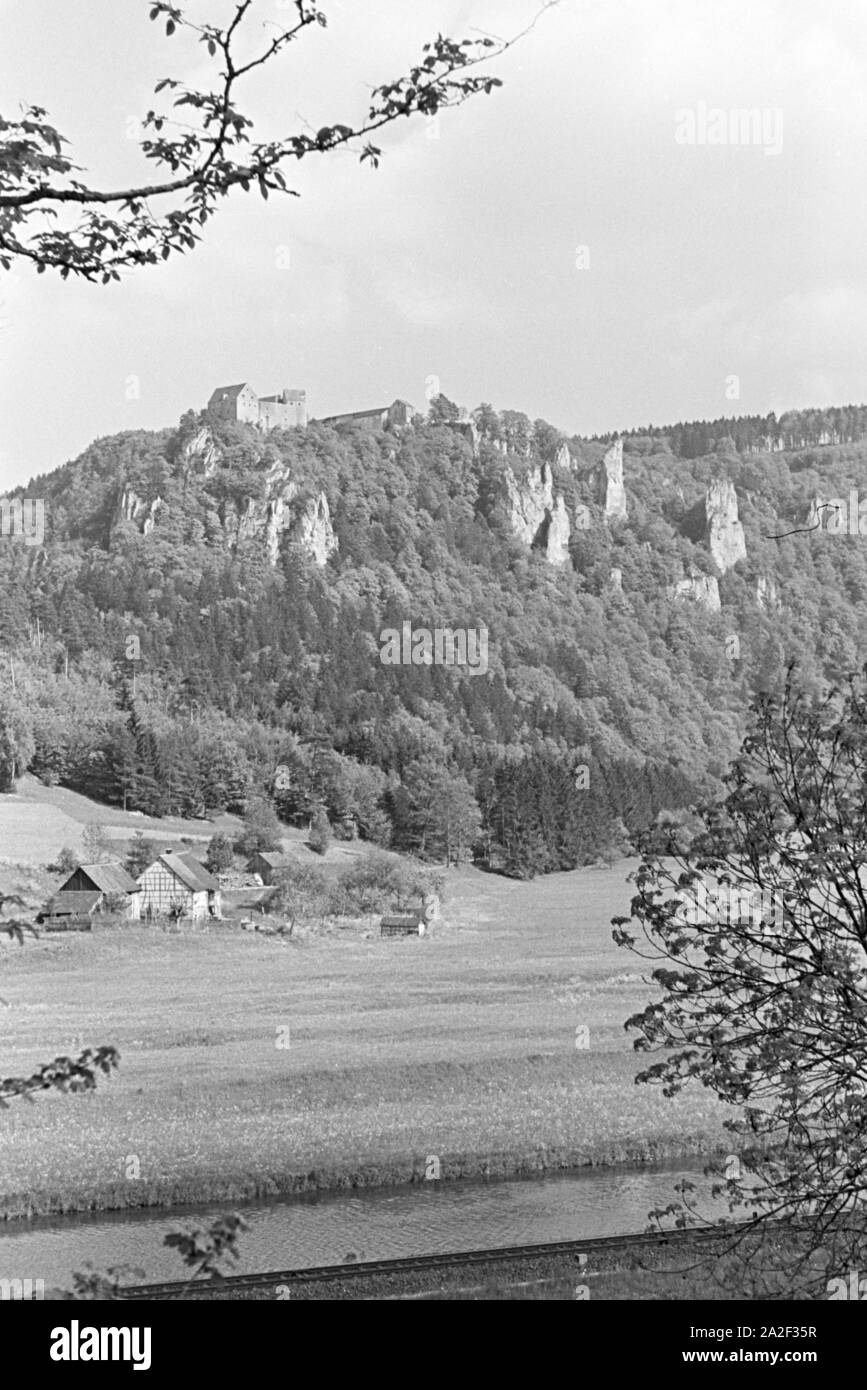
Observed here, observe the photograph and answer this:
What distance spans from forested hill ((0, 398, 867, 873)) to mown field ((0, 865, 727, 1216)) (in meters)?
0.71

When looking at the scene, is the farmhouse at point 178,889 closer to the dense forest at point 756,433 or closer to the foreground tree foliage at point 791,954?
the foreground tree foliage at point 791,954

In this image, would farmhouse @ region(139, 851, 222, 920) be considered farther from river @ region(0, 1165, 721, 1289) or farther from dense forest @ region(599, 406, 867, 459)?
dense forest @ region(599, 406, 867, 459)

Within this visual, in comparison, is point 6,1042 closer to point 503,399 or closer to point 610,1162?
point 610,1162

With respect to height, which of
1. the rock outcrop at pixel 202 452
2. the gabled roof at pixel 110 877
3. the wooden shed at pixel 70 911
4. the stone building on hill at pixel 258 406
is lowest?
the wooden shed at pixel 70 911

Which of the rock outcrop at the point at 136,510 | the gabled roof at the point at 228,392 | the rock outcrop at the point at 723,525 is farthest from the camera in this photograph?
the rock outcrop at the point at 723,525

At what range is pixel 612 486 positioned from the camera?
406 inches

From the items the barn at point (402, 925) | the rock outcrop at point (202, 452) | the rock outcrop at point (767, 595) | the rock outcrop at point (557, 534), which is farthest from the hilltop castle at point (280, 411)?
the barn at point (402, 925)

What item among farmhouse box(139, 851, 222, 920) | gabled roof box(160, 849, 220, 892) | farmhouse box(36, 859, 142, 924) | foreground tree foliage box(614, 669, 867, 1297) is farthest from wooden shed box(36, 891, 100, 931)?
foreground tree foliage box(614, 669, 867, 1297)

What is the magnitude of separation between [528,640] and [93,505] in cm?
330

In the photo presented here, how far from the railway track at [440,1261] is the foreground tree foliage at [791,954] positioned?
2.34 meters

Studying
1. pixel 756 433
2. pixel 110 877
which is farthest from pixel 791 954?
pixel 756 433

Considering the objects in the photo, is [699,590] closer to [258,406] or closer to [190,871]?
[258,406]

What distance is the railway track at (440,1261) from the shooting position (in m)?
5.84
